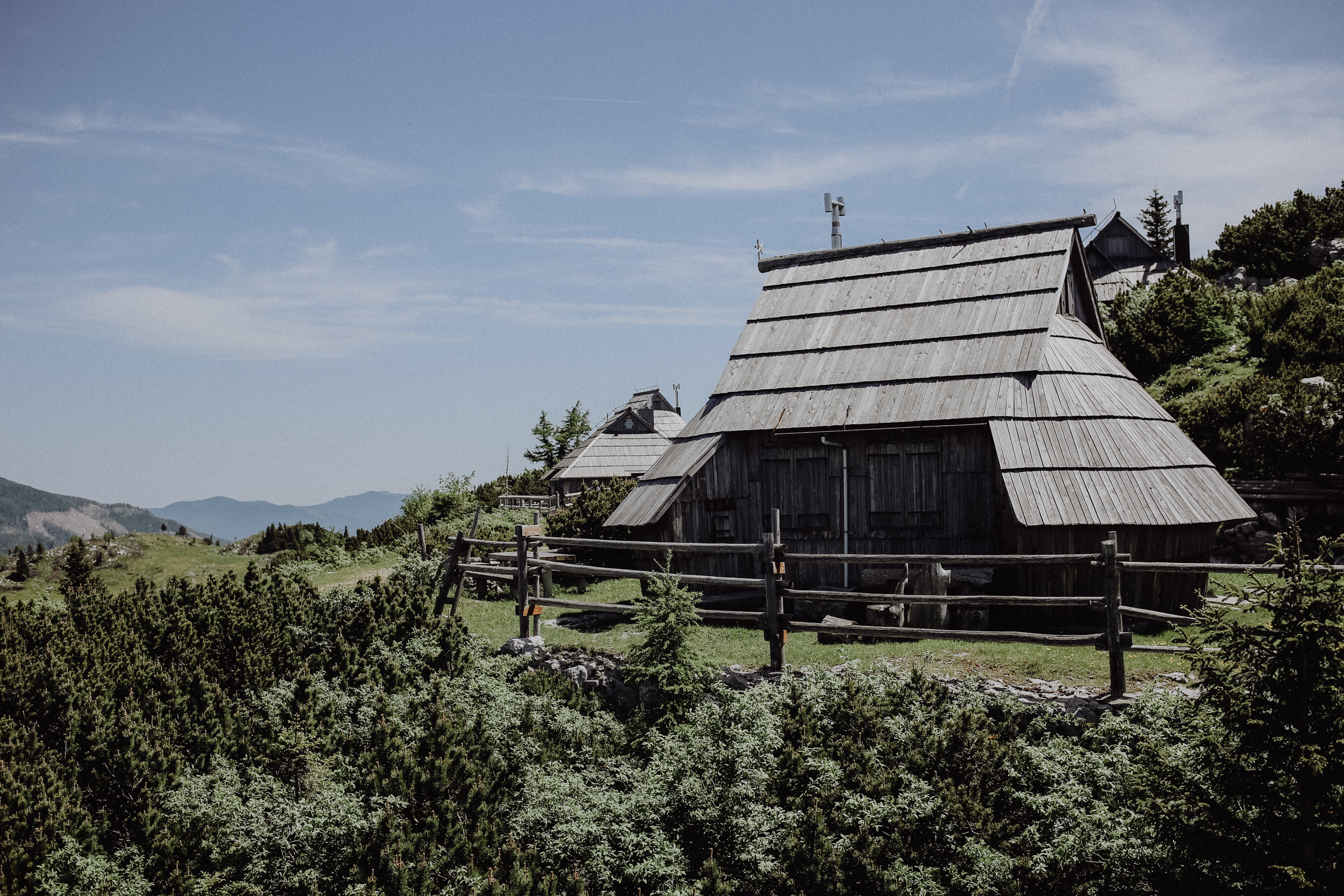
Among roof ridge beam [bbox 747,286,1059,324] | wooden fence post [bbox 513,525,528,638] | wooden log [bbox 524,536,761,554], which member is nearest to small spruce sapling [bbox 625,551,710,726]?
wooden log [bbox 524,536,761,554]

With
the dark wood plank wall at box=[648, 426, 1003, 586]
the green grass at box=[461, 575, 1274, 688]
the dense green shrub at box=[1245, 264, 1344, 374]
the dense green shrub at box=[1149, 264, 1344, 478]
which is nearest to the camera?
the green grass at box=[461, 575, 1274, 688]

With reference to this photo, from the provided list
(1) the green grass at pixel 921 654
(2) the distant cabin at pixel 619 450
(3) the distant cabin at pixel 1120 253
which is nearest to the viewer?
(1) the green grass at pixel 921 654

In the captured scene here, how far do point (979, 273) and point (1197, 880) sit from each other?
13.4m

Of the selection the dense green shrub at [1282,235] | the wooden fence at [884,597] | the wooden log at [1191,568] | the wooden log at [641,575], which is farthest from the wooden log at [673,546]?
the dense green shrub at [1282,235]

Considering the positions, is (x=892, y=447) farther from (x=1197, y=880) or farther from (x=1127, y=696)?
(x=1197, y=880)

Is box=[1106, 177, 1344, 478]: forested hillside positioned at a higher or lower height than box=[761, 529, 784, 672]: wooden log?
higher

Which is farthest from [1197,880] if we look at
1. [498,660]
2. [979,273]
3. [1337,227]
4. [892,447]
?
[1337,227]

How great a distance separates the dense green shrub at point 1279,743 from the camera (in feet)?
20.1

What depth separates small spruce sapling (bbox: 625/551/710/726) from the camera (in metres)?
10.8

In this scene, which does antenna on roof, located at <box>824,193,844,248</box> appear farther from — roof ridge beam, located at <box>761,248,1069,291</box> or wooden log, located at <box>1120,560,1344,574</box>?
wooden log, located at <box>1120,560,1344,574</box>

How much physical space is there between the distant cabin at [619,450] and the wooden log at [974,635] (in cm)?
2567

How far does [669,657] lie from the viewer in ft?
36.1

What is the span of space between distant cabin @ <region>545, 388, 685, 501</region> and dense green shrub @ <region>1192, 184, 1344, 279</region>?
23644 mm

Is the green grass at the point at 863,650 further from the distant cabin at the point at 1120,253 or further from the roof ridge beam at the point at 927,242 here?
the distant cabin at the point at 1120,253
